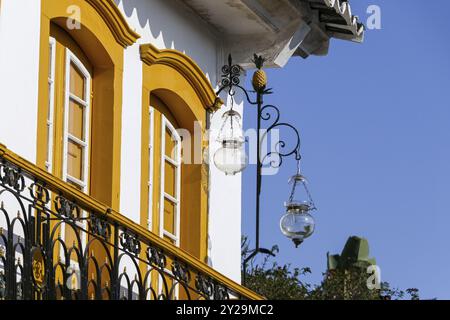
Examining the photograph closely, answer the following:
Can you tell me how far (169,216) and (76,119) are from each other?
1.92 meters

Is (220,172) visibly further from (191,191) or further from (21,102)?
(21,102)

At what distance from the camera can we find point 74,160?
12.6 meters

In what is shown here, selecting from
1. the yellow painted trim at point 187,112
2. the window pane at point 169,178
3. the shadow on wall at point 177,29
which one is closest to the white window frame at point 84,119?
the shadow on wall at point 177,29

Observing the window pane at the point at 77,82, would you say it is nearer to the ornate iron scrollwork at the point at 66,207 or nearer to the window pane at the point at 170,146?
the window pane at the point at 170,146

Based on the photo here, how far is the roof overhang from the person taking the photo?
48.7 feet

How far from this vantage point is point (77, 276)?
38.5ft

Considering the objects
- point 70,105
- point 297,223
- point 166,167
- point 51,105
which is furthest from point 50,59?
point 297,223

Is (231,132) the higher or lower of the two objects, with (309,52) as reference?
lower

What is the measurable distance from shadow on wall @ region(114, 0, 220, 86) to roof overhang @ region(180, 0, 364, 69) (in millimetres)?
123

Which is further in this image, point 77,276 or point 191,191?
point 191,191
